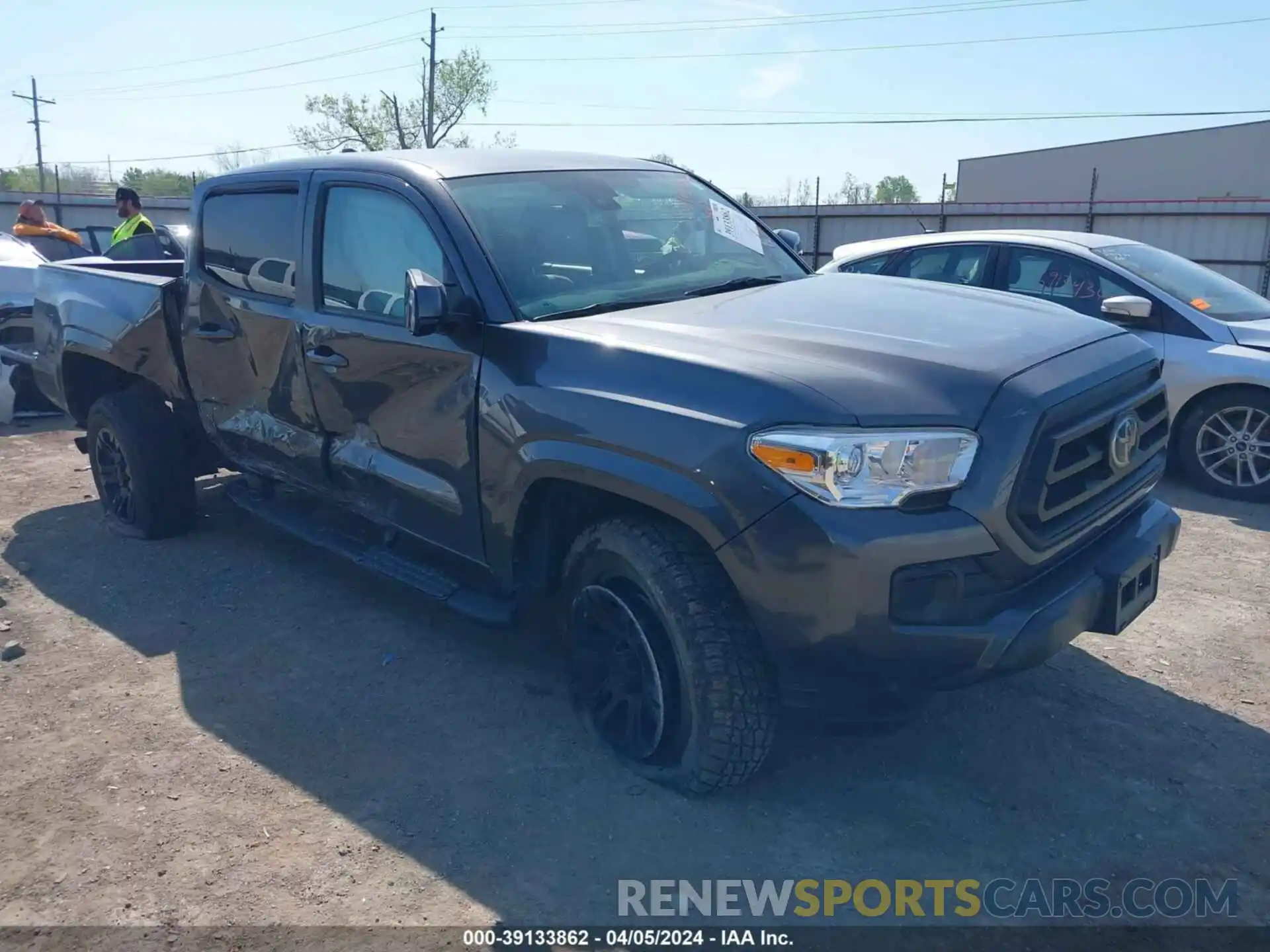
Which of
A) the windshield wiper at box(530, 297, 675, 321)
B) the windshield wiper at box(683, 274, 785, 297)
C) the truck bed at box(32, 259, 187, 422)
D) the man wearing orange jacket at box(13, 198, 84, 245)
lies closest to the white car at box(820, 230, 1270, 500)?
the windshield wiper at box(683, 274, 785, 297)

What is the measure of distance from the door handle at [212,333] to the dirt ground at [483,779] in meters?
1.26

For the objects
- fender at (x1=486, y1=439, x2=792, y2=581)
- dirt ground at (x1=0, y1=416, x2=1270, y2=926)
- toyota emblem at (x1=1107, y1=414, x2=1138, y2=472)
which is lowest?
dirt ground at (x1=0, y1=416, x2=1270, y2=926)

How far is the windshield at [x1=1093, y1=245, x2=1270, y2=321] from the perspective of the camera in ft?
21.7

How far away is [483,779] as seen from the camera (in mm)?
3387

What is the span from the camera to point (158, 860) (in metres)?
3.02

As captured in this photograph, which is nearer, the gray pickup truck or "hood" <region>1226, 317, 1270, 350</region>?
the gray pickup truck

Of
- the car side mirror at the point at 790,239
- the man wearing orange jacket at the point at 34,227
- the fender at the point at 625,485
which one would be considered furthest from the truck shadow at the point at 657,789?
the man wearing orange jacket at the point at 34,227

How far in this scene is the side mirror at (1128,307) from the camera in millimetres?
6070

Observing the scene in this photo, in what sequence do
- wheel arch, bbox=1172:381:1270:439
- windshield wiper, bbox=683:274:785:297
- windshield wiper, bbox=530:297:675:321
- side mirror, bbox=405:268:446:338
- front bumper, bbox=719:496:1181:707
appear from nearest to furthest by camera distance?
front bumper, bbox=719:496:1181:707
side mirror, bbox=405:268:446:338
windshield wiper, bbox=530:297:675:321
windshield wiper, bbox=683:274:785:297
wheel arch, bbox=1172:381:1270:439

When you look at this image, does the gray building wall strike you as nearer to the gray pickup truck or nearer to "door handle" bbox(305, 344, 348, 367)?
the gray pickup truck

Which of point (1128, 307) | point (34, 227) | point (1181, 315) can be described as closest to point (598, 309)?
point (1128, 307)

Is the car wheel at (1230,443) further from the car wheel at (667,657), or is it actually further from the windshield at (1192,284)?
the car wheel at (667,657)

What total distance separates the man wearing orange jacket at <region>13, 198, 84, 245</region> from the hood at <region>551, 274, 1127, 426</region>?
32.3ft

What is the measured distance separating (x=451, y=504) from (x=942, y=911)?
79.3 inches
